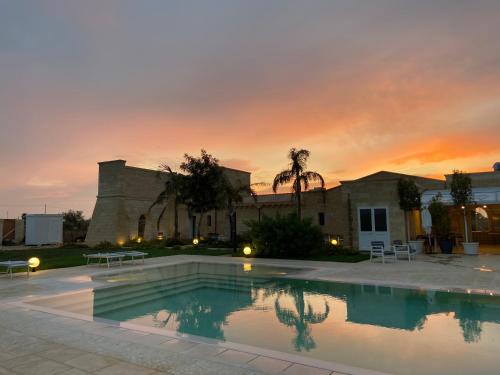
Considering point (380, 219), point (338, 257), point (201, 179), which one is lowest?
point (338, 257)

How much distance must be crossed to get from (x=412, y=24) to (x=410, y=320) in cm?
1033

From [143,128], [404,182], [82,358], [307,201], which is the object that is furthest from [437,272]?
[143,128]

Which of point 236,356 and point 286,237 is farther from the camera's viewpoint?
point 286,237

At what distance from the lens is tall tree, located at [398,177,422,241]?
18172 mm

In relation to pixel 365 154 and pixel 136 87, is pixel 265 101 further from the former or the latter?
pixel 365 154

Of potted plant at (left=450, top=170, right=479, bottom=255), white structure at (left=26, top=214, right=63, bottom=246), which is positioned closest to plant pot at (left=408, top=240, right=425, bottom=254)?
potted plant at (left=450, top=170, right=479, bottom=255)

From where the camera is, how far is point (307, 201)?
80.7 feet


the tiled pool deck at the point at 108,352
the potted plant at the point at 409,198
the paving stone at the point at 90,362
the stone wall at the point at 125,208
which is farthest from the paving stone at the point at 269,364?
the stone wall at the point at 125,208

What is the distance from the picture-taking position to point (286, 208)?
26562 millimetres

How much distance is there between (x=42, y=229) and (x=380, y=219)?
28633 millimetres

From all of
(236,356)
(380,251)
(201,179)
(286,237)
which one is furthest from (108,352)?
(201,179)

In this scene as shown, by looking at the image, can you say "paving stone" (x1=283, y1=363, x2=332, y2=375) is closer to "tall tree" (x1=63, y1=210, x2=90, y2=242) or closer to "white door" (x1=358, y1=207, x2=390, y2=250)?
"white door" (x1=358, y1=207, x2=390, y2=250)

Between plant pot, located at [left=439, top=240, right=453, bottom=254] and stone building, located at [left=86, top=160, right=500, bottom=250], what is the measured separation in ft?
6.22

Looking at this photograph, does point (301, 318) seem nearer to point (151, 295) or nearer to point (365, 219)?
point (151, 295)
